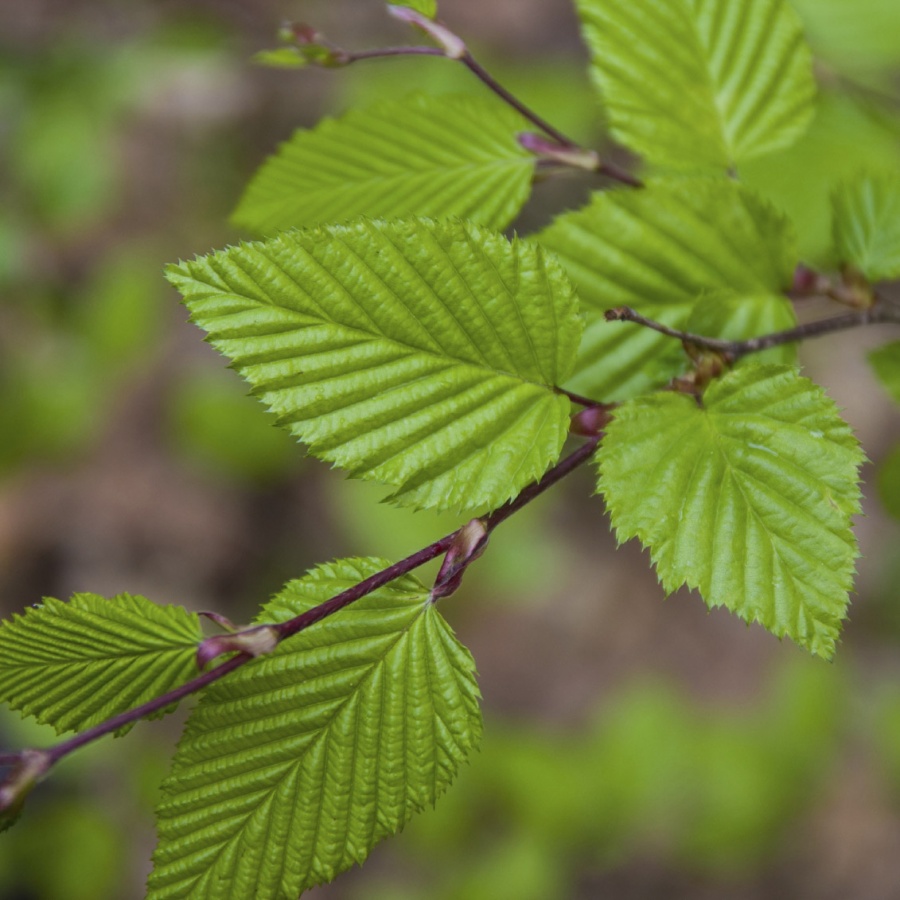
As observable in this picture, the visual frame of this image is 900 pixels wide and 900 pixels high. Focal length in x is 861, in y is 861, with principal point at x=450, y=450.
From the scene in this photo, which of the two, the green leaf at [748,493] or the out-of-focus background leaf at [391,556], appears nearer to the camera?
the green leaf at [748,493]

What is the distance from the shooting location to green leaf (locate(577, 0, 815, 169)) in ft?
2.95

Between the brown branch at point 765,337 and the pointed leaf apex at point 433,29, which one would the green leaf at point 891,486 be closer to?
the brown branch at point 765,337

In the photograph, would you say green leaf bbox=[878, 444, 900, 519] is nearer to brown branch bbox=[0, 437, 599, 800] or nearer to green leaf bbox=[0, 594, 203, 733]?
brown branch bbox=[0, 437, 599, 800]

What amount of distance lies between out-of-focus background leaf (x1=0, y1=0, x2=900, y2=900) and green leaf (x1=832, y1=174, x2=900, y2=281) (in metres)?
1.74

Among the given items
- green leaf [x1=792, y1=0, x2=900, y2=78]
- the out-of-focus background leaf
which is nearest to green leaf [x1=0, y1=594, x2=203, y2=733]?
green leaf [x1=792, y1=0, x2=900, y2=78]

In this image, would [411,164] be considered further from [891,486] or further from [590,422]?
[891,486]

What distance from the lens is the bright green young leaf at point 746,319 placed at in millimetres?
858

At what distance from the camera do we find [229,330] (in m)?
0.68

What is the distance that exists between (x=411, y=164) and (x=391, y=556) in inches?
76.8

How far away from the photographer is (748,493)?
0.74 meters

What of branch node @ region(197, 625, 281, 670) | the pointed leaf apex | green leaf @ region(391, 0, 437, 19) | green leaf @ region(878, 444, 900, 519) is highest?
green leaf @ region(391, 0, 437, 19)

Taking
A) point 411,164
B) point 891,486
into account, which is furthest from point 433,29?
point 891,486

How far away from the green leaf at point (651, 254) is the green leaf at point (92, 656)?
458 millimetres

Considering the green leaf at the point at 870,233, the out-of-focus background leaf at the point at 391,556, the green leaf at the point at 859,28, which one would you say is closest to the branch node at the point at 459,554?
the green leaf at the point at 870,233
